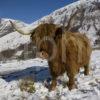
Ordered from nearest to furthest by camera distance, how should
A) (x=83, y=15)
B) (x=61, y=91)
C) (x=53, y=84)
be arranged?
(x=61, y=91), (x=53, y=84), (x=83, y=15)

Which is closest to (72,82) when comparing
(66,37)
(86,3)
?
(66,37)

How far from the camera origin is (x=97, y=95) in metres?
10.8

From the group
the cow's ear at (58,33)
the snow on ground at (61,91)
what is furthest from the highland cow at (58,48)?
the snow on ground at (61,91)

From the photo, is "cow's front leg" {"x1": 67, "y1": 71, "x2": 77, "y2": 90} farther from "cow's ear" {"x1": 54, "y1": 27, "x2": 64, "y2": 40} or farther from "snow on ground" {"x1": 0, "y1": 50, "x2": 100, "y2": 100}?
"cow's ear" {"x1": 54, "y1": 27, "x2": 64, "y2": 40}

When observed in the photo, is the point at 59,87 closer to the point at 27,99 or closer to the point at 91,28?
the point at 27,99

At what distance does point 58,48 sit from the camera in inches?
477

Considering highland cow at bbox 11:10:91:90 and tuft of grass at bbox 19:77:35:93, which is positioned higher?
highland cow at bbox 11:10:91:90

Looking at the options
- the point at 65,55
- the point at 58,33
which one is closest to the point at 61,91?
the point at 65,55

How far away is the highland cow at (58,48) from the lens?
11945mm

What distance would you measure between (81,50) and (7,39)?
2650 inches

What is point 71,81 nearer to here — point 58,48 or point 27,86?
point 58,48

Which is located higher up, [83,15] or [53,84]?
[83,15]

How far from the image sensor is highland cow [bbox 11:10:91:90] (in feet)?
39.2

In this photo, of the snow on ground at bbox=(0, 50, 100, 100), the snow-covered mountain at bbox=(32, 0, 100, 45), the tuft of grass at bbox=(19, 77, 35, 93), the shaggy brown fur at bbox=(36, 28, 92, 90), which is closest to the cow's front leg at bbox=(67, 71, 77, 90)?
the shaggy brown fur at bbox=(36, 28, 92, 90)
